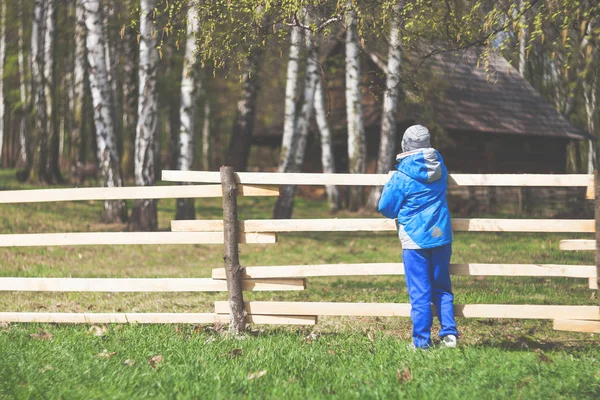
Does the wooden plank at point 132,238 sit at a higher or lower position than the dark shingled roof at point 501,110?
lower

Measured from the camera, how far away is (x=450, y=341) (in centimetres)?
562

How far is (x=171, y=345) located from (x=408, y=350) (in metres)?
1.86

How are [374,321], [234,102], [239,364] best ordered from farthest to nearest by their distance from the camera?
[234,102]
[374,321]
[239,364]

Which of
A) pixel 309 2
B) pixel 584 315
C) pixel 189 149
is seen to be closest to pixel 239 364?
pixel 584 315

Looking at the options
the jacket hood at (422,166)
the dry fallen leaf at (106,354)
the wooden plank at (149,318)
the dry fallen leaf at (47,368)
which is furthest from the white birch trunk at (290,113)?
the dry fallen leaf at (47,368)

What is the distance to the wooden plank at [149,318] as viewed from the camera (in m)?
6.24

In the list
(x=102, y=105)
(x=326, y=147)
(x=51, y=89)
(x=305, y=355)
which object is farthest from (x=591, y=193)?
(x=51, y=89)

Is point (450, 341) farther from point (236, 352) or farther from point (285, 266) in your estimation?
point (236, 352)

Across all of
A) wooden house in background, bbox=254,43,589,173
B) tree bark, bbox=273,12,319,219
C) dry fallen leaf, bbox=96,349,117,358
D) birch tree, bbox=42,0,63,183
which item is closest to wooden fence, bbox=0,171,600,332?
dry fallen leaf, bbox=96,349,117,358

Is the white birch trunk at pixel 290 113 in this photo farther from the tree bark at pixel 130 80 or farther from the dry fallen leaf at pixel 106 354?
the dry fallen leaf at pixel 106 354

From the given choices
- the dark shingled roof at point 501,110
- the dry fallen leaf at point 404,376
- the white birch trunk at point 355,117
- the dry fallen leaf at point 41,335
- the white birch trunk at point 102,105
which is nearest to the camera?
the dry fallen leaf at point 404,376

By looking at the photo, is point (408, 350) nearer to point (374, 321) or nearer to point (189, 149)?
point (374, 321)

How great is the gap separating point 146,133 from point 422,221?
9.83 m

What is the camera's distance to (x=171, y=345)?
558cm
